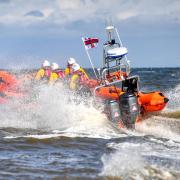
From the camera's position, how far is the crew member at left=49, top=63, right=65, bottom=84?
1352 centimetres

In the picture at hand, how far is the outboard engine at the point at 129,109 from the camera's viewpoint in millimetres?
10898

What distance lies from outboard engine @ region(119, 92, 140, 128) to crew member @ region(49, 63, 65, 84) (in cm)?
308

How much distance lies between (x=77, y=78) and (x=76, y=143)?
14.9 ft

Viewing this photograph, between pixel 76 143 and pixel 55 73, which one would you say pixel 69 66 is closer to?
pixel 55 73

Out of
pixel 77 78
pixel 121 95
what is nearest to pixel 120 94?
pixel 121 95

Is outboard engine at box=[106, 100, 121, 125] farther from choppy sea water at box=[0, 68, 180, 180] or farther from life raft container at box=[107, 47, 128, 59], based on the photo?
life raft container at box=[107, 47, 128, 59]

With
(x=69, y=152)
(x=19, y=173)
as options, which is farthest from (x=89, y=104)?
(x=19, y=173)

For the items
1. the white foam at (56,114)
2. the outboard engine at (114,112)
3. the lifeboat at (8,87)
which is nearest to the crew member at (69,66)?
the white foam at (56,114)

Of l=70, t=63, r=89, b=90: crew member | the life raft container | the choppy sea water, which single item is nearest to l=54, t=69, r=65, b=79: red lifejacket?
l=70, t=63, r=89, b=90: crew member

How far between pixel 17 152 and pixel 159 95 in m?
4.86

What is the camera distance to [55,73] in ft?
45.4

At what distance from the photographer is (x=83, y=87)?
1291 cm

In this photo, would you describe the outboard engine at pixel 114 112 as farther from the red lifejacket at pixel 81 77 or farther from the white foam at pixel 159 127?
the red lifejacket at pixel 81 77

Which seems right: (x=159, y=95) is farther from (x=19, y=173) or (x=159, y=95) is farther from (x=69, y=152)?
(x=19, y=173)
